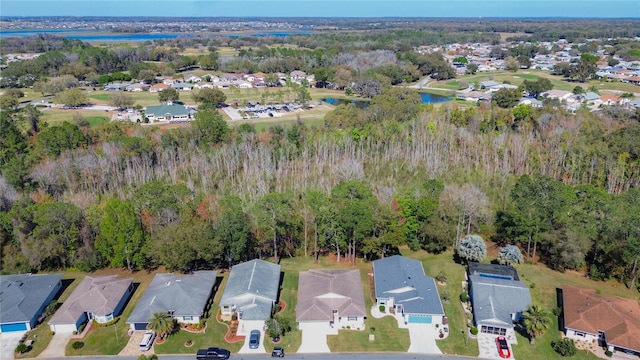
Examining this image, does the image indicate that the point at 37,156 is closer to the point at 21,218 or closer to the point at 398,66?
the point at 21,218

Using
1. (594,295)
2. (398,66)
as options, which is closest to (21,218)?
(594,295)

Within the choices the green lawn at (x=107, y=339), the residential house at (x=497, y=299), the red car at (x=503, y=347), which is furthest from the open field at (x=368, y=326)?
the residential house at (x=497, y=299)

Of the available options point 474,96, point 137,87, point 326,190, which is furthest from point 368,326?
point 137,87

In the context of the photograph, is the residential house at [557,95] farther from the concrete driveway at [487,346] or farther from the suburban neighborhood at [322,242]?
the concrete driveway at [487,346]

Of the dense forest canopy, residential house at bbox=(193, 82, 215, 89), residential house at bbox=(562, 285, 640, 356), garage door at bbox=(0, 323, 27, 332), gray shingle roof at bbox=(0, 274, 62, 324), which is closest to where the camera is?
residential house at bbox=(562, 285, 640, 356)

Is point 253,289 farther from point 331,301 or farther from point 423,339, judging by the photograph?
point 423,339

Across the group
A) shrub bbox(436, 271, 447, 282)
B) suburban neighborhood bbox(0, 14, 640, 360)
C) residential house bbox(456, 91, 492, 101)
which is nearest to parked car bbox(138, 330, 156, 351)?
suburban neighborhood bbox(0, 14, 640, 360)

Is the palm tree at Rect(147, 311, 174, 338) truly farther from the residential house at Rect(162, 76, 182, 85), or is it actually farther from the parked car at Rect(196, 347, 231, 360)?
the residential house at Rect(162, 76, 182, 85)
